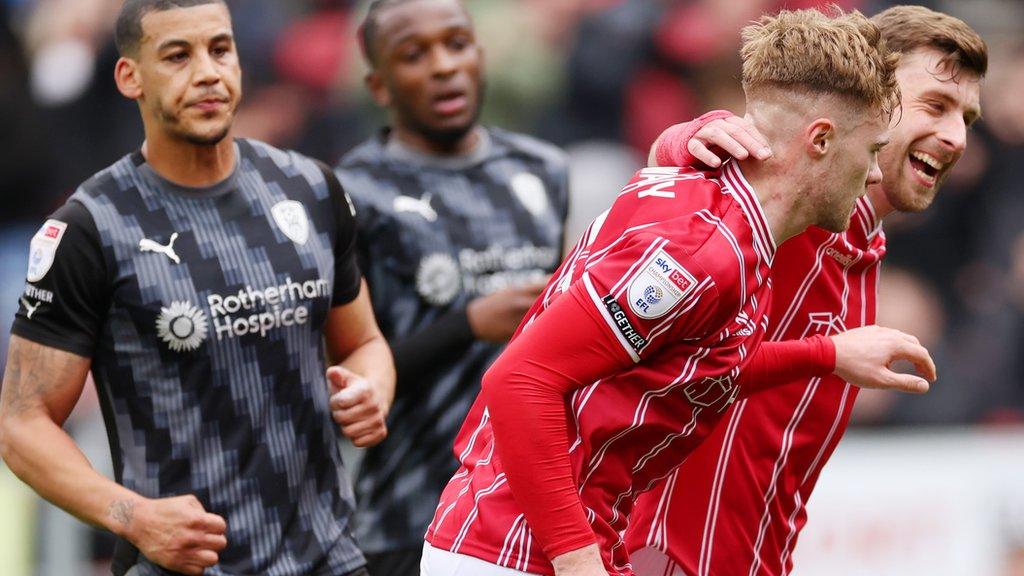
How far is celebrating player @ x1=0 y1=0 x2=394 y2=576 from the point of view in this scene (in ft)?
12.0

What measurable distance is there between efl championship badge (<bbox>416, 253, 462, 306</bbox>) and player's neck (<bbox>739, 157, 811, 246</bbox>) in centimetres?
183

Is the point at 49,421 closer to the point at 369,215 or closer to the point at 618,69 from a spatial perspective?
the point at 369,215

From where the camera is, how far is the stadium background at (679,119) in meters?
7.23

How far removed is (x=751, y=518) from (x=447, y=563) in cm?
101

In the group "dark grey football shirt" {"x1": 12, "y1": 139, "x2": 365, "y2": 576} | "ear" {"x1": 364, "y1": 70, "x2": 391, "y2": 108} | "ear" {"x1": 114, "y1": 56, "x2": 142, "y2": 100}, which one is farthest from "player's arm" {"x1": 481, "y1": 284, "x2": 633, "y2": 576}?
"ear" {"x1": 364, "y1": 70, "x2": 391, "y2": 108}

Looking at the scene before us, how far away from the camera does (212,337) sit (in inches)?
148

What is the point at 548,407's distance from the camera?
2975mm

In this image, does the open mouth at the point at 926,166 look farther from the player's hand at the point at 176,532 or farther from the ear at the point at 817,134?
the player's hand at the point at 176,532

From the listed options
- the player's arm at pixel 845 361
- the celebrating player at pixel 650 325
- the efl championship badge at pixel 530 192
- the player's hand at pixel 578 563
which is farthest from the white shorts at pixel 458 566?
the efl championship badge at pixel 530 192

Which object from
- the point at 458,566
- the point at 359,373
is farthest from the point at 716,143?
the point at 359,373

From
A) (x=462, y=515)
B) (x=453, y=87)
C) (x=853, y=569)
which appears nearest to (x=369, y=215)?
(x=453, y=87)

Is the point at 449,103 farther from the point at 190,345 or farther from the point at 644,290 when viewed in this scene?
the point at 644,290

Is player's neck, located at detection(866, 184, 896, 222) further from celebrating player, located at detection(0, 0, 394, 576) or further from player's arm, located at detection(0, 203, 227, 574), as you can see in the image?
player's arm, located at detection(0, 203, 227, 574)

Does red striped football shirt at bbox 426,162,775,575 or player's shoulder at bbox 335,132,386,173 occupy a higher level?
player's shoulder at bbox 335,132,386,173
